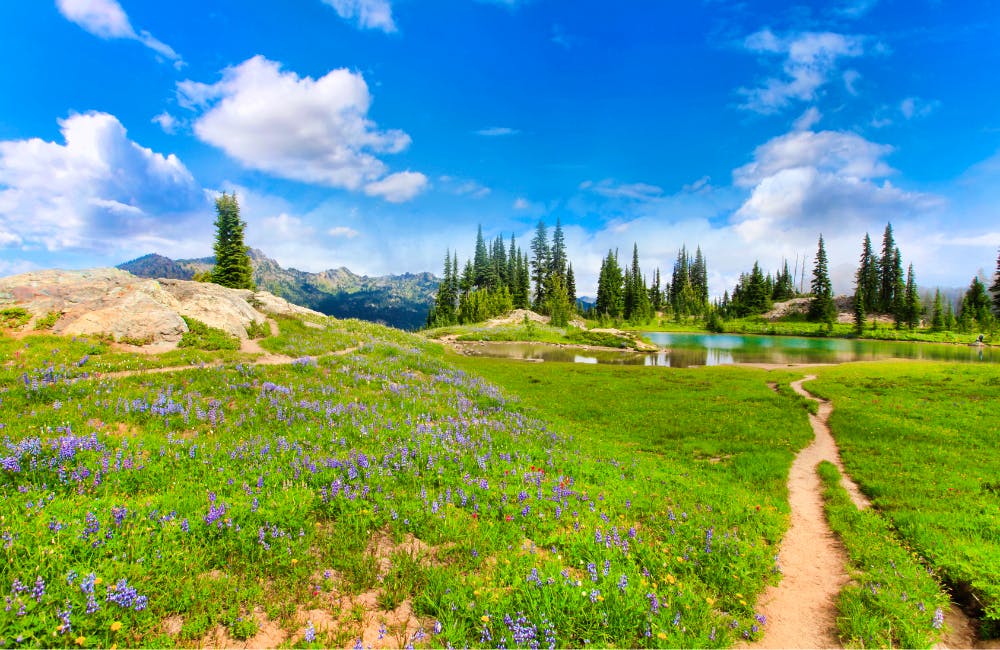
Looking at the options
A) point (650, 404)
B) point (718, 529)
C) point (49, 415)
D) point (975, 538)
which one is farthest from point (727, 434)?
point (49, 415)

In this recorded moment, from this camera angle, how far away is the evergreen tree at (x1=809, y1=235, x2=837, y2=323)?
390 ft

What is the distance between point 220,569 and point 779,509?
36.3 feet

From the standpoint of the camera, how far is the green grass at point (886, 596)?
17.8 feet

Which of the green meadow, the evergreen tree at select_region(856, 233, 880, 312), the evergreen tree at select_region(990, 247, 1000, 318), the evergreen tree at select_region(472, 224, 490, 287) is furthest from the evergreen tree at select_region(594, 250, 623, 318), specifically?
the green meadow

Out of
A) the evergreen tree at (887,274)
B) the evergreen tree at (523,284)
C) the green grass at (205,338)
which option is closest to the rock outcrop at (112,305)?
the green grass at (205,338)

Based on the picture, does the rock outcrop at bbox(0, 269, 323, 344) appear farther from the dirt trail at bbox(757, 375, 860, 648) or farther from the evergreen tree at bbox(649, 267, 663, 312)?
the evergreen tree at bbox(649, 267, 663, 312)

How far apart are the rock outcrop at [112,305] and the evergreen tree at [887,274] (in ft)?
528

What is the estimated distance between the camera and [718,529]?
7.52m

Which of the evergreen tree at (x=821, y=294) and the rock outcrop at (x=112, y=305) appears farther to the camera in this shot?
the evergreen tree at (x=821, y=294)

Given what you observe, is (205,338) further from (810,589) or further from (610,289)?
(610,289)

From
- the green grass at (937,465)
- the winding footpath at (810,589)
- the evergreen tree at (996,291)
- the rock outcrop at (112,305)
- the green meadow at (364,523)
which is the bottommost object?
the winding footpath at (810,589)

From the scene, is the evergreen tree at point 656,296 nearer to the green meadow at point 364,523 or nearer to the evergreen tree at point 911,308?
the evergreen tree at point 911,308

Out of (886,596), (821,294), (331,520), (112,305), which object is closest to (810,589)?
(886,596)

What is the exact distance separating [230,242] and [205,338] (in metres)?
64.4
